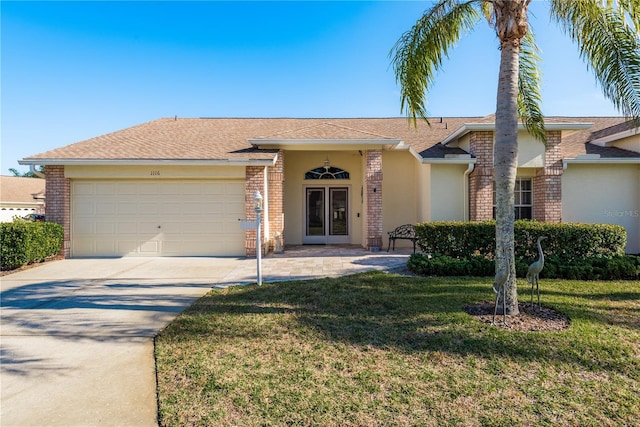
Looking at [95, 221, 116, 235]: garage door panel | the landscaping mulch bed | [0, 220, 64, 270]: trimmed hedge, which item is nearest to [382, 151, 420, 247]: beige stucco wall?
the landscaping mulch bed

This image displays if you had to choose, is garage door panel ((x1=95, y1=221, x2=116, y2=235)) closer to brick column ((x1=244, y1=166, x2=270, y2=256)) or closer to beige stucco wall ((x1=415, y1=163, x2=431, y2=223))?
brick column ((x1=244, y1=166, x2=270, y2=256))

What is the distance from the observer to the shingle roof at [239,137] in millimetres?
11078

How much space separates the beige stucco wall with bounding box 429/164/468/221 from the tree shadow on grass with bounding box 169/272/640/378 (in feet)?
14.4

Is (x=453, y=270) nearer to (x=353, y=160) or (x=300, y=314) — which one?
(x=300, y=314)

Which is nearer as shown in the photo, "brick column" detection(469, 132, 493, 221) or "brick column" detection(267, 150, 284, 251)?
"brick column" detection(469, 132, 493, 221)

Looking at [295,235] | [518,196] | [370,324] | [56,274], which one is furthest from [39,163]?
[518,196]

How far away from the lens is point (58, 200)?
10.8 metres

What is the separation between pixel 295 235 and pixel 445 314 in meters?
9.30

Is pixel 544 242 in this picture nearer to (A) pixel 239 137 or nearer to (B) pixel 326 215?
(B) pixel 326 215

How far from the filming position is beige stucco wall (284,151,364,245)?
45.0 feet

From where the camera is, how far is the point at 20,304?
19.7 ft

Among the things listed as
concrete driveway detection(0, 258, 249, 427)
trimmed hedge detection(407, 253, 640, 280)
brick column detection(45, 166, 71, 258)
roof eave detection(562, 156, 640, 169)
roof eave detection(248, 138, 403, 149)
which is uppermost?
roof eave detection(248, 138, 403, 149)

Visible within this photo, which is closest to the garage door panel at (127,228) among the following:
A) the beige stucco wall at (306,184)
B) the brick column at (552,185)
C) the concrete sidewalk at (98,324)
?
the concrete sidewalk at (98,324)

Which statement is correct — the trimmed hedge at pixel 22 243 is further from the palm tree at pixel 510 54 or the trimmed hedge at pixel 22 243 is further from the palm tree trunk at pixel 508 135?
the palm tree trunk at pixel 508 135
